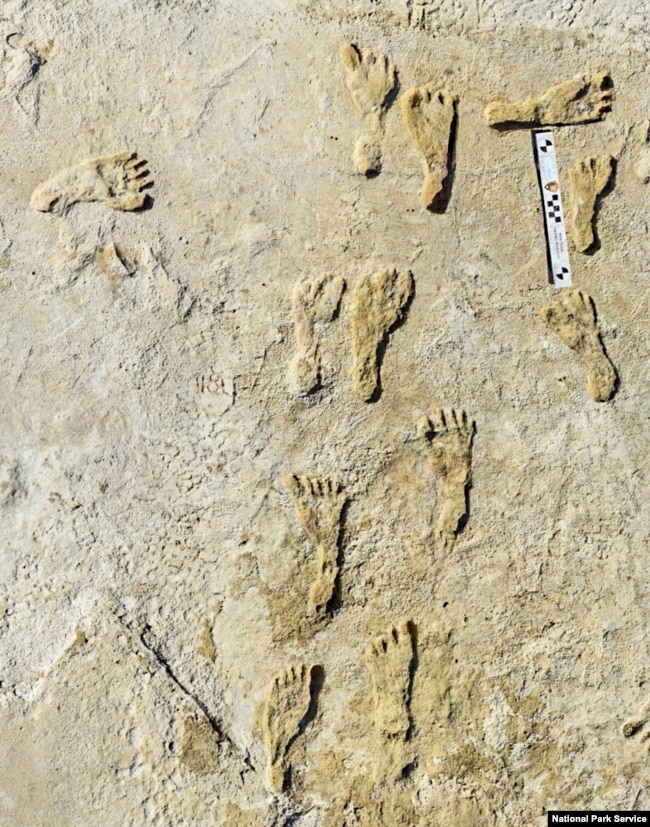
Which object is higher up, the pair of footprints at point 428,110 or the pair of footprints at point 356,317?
the pair of footprints at point 428,110

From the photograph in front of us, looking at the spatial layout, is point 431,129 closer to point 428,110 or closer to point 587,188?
point 428,110

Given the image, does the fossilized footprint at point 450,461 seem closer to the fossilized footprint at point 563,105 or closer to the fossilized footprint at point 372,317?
the fossilized footprint at point 372,317

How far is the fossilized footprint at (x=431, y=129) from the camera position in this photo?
3295 mm

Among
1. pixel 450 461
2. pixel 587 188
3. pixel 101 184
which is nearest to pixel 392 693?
pixel 450 461

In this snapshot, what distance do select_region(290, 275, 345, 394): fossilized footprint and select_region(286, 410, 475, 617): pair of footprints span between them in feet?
1.47

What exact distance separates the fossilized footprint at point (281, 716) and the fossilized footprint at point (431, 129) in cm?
222

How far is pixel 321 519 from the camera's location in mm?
3309

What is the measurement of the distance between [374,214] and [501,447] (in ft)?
3.91

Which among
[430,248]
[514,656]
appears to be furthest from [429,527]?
[430,248]

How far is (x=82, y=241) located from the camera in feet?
10.8

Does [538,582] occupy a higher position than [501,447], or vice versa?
[501,447]

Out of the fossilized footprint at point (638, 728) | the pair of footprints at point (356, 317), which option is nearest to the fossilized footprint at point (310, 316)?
the pair of footprints at point (356, 317)

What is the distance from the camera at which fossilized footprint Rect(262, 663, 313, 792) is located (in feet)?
10.7

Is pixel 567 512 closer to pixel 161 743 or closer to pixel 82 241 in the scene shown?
pixel 161 743
